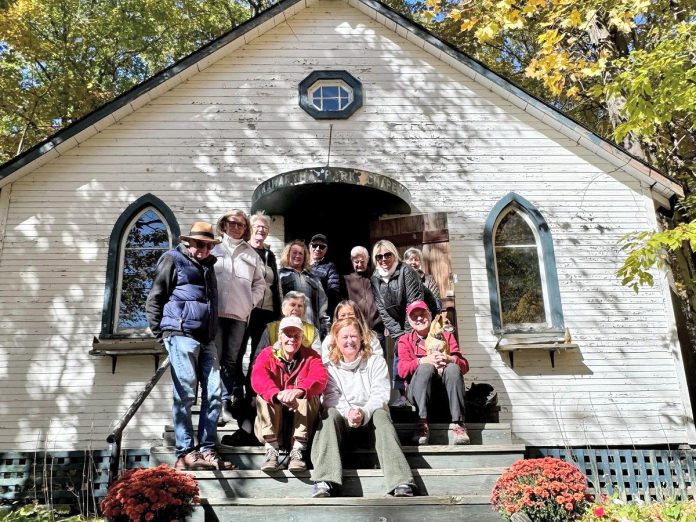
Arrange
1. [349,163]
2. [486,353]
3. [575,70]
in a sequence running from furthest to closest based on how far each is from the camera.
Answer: [575,70] → [349,163] → [486,353]

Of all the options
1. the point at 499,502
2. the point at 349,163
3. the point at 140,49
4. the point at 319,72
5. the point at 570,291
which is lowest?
the point at 499,502

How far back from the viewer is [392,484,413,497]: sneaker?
4.30 m

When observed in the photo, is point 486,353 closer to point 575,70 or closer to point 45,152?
point 575,70

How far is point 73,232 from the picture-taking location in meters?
8.30

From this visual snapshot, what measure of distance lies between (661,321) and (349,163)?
5.01 metres

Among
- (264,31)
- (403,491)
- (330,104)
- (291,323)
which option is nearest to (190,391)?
(291,323)

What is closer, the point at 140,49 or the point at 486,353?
the point at 486,353

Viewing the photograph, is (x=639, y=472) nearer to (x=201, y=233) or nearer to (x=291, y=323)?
(x=291, y=323)

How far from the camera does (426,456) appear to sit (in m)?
5.03

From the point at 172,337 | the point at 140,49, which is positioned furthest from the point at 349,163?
the point at 140,49

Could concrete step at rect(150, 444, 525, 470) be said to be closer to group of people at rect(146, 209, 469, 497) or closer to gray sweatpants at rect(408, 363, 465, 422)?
group of people at rect(146, 209, 469, 497)

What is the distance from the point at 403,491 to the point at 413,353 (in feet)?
5.12

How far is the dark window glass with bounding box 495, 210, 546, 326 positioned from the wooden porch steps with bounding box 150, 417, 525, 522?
3.47 m

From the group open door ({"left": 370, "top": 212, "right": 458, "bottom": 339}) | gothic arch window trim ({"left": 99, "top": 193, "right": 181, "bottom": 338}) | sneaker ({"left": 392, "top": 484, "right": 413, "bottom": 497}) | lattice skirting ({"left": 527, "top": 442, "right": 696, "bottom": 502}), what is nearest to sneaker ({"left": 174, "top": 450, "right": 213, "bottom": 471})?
sneaker ({"left": 392, "top": 484, "right": 413, "bottom": 497})
